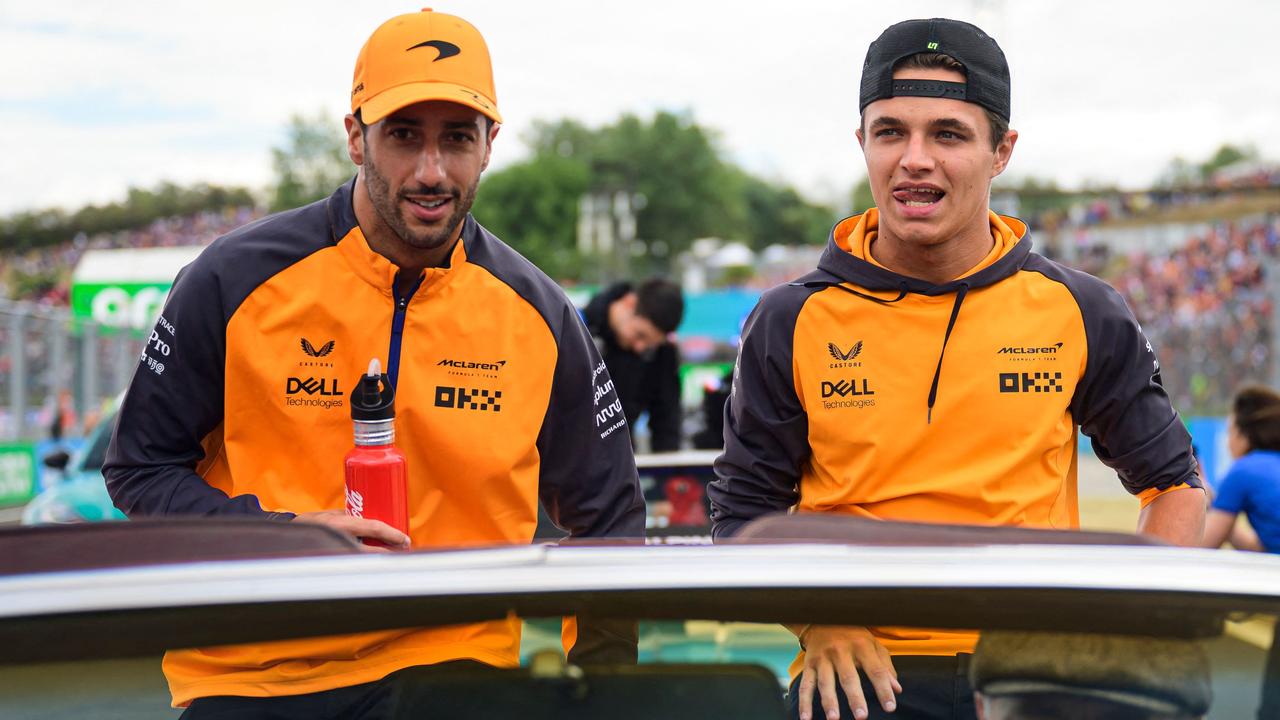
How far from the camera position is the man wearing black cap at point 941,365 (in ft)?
8.46

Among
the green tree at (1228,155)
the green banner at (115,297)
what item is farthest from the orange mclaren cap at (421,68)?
the green tree at (1228,155)


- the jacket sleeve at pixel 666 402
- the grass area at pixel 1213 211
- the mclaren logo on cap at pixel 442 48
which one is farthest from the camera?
the grass area at pixel 1213 211

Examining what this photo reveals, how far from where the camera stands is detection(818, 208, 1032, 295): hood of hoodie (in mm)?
2723

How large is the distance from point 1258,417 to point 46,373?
44.6 feet

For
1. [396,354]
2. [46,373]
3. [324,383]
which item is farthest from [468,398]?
[46,373]

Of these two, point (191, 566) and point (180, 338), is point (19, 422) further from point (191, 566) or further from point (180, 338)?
point (191, 566)

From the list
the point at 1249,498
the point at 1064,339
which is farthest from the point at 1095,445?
the point at 1249,498

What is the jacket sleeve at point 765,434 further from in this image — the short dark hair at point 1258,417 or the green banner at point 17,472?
the green banner at point 17,472

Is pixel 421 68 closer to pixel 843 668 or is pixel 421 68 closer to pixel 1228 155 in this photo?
pixel 843 668

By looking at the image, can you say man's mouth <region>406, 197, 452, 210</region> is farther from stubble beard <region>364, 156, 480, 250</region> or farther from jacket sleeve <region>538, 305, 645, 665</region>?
jacket sleeve <region>538, 305, 645, 665</region>

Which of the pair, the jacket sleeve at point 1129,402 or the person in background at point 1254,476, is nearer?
the jacket sleeve at point 1129,402

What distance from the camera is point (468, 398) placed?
2.72m

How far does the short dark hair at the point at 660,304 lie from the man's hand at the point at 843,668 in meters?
5.73

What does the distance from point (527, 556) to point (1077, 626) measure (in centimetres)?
67
